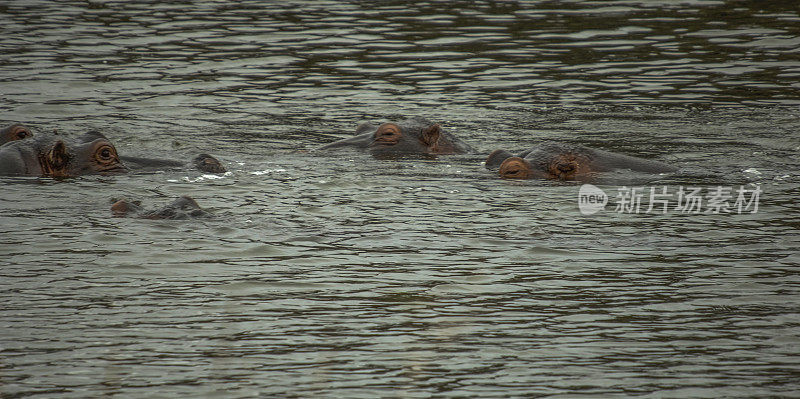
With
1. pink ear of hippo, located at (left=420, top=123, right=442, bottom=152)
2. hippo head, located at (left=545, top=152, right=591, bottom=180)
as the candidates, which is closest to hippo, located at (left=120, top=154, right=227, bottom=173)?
pink ear of hippo, located at (left=420, top=123, right=442, bottom=152)

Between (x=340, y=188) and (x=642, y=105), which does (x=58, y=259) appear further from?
(x=642, y=105)

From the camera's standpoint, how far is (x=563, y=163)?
1158 centimetres

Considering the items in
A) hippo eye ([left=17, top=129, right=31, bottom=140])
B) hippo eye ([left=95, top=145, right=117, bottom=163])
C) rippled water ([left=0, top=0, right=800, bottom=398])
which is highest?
hippo eye ([left=17, top=129, right=31, bottom=140])

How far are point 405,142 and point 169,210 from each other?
13.5 ft

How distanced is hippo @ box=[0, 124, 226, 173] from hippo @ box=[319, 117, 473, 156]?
175 cm

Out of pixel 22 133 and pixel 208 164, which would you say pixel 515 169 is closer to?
pixel 208 164

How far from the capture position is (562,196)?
1073cm

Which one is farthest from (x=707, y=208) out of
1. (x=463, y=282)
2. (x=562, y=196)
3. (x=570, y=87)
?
(x=570, y=87)

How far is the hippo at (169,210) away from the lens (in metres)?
9.61

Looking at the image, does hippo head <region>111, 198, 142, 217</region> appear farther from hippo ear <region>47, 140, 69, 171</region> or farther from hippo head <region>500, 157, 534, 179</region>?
hippo head <region>500, 157, 534, 179</region>

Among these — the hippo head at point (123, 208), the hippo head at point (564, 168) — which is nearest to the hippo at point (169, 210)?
the hippo head at point (123, 208)

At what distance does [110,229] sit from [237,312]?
2.43 m

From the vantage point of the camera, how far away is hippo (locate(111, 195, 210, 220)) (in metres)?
9.61

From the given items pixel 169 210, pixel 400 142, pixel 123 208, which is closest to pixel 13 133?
pixel 123 208
